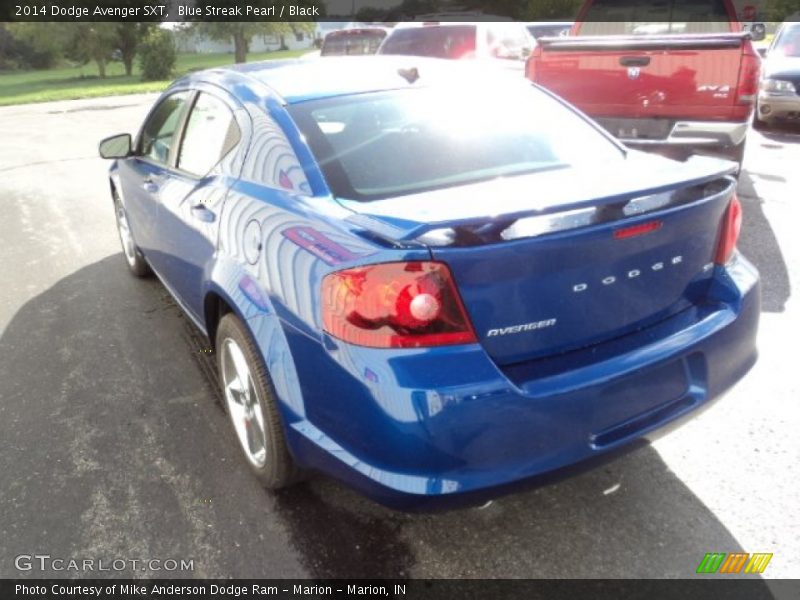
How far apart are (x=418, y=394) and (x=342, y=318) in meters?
0.34

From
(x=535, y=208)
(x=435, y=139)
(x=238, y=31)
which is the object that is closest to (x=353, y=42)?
(x=435, y=139)

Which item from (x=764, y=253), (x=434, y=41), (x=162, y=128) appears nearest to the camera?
(x=162, y=128)

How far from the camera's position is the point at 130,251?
5.19 meters

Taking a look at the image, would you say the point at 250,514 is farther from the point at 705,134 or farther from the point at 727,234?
the point at 705,134

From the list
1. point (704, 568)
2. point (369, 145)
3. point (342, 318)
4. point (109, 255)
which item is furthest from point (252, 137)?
point (109, 255)

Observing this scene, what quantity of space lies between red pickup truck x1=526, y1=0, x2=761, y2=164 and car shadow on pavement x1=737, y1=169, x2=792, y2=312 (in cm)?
65

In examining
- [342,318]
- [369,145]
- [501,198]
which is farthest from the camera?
[369,145]

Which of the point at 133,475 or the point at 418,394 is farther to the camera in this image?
the point at 133,475

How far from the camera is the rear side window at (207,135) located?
10.0ft

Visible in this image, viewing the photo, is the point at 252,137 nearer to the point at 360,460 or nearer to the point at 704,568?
the point at 360,460

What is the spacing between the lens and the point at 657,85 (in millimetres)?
5562

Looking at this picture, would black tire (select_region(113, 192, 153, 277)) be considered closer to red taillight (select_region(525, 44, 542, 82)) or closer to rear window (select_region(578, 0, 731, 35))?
red taillight (select_region(525, 44, 542, 82))

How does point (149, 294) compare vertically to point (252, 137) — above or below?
below

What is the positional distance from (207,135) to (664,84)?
4.00 metres
